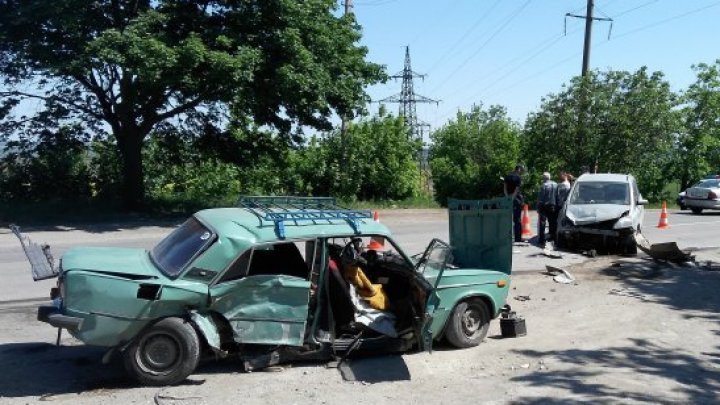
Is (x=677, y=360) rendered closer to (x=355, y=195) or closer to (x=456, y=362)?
(x=456, y=362)

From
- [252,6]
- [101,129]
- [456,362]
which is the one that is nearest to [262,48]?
[252,6]

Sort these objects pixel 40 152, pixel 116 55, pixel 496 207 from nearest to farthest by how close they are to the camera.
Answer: pixel 496 207 → pixel 116 55 → pixel 40 152

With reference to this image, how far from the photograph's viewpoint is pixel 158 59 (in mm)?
17125

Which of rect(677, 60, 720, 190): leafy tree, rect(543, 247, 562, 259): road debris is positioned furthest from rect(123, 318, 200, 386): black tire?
rect(677, 60, 720, 190): leafy tree

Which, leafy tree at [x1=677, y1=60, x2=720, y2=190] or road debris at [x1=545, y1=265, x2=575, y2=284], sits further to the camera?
leafy tree at [x1=677, y1=60, x2=720, y2=190]

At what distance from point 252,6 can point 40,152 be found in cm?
777

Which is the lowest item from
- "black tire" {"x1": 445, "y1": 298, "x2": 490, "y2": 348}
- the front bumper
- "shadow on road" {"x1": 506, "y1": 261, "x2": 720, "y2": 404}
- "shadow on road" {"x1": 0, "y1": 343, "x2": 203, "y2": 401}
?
"shadow on road" {"x1": 506, "y1": 261, "x2": 720, "y2": 404}

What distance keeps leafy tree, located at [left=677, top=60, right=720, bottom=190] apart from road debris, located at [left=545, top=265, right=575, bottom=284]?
31183 millimetres

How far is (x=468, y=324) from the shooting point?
7223mm

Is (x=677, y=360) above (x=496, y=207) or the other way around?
the other way around

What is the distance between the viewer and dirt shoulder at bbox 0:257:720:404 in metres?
5.74

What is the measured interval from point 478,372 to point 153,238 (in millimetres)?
11173

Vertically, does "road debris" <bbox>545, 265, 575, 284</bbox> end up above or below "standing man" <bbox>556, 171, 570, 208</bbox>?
below

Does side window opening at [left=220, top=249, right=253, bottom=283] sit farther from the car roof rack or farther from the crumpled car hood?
the crumpled car hood
